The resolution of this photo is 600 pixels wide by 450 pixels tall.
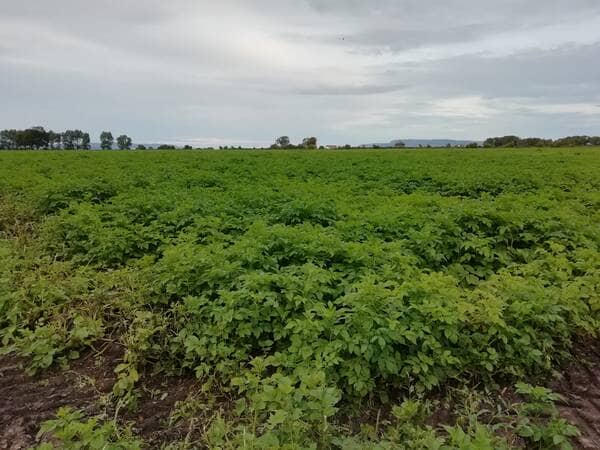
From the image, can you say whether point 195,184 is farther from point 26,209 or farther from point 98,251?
point 98,251

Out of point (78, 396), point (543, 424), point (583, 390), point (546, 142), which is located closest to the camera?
point (543, 424)

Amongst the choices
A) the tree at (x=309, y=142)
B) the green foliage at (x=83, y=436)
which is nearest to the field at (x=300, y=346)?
the green foliage at (x=83, y=436)

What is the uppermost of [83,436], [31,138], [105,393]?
[31,138]

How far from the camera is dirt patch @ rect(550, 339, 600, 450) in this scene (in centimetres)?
298

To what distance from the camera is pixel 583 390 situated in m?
3.51

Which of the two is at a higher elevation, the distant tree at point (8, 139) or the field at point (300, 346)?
the distant tree at point (8, 139)

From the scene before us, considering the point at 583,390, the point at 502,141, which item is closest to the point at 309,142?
the point at 502,141

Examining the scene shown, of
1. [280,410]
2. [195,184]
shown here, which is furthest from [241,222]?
[195,184]

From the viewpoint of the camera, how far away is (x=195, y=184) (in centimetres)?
1179

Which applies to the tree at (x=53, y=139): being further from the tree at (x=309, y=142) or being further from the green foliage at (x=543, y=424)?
the green foliage at (x=543, y=424)

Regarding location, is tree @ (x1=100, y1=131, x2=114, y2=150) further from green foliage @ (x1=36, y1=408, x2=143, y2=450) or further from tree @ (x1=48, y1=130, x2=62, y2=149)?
green foliage @ (x1=36, y1=408, x2=143, y2=450)

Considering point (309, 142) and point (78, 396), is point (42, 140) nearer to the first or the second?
point (309, 142)

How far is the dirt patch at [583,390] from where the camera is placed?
2.98 meters

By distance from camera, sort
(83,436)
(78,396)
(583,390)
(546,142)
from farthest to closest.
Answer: (546,142) → (583,390) → (78,396) → (83,436)
